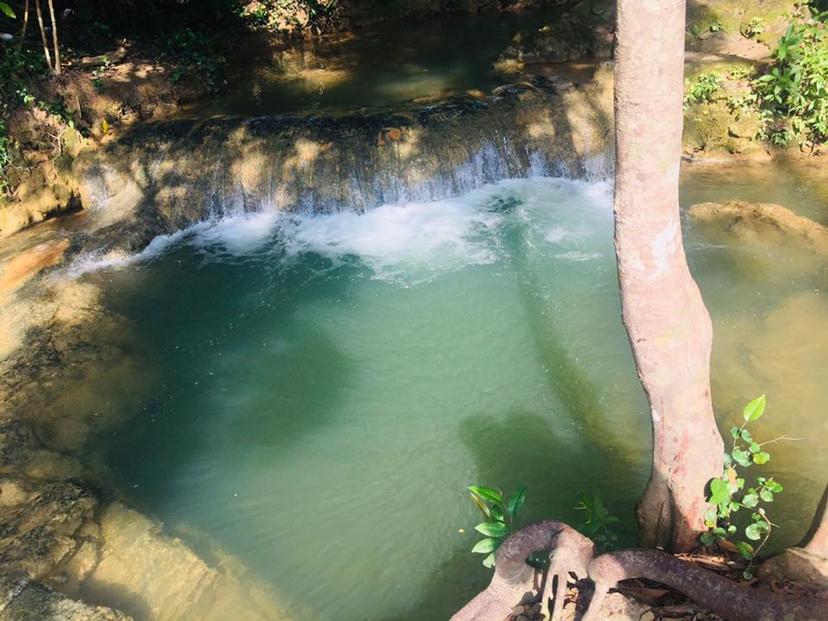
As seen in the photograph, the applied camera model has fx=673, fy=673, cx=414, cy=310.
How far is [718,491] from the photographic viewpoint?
2.81 meters

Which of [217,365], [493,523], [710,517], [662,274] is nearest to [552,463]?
[493,523]

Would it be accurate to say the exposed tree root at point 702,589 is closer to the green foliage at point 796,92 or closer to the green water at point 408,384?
the green water at point 408,384

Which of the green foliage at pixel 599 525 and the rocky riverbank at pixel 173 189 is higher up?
the rocky riverbank at pixel 173 189

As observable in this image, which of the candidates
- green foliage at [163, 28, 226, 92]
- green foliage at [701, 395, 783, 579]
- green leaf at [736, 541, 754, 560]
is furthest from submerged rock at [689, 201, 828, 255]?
green foliage at [163, 28, 226, 92]

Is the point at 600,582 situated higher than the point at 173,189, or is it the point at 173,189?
the point at 173,189

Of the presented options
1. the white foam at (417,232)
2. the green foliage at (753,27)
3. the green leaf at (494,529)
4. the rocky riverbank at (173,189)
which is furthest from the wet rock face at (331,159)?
the green leaf at (494,529)

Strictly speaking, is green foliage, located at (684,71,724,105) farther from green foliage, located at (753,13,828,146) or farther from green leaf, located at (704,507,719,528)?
green leaf, located at (704,507,719,528)

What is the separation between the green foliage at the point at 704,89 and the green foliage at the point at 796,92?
402 millimetres

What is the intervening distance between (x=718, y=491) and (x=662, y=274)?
3.35 feet

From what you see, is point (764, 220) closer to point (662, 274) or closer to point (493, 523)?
point (662, 274)

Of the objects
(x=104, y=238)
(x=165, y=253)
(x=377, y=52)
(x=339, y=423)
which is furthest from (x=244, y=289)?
(x=377, y=52)

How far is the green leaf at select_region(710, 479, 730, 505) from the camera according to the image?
2.81m

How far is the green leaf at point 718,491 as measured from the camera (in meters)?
2.81

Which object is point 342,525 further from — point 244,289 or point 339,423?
point 244,289
